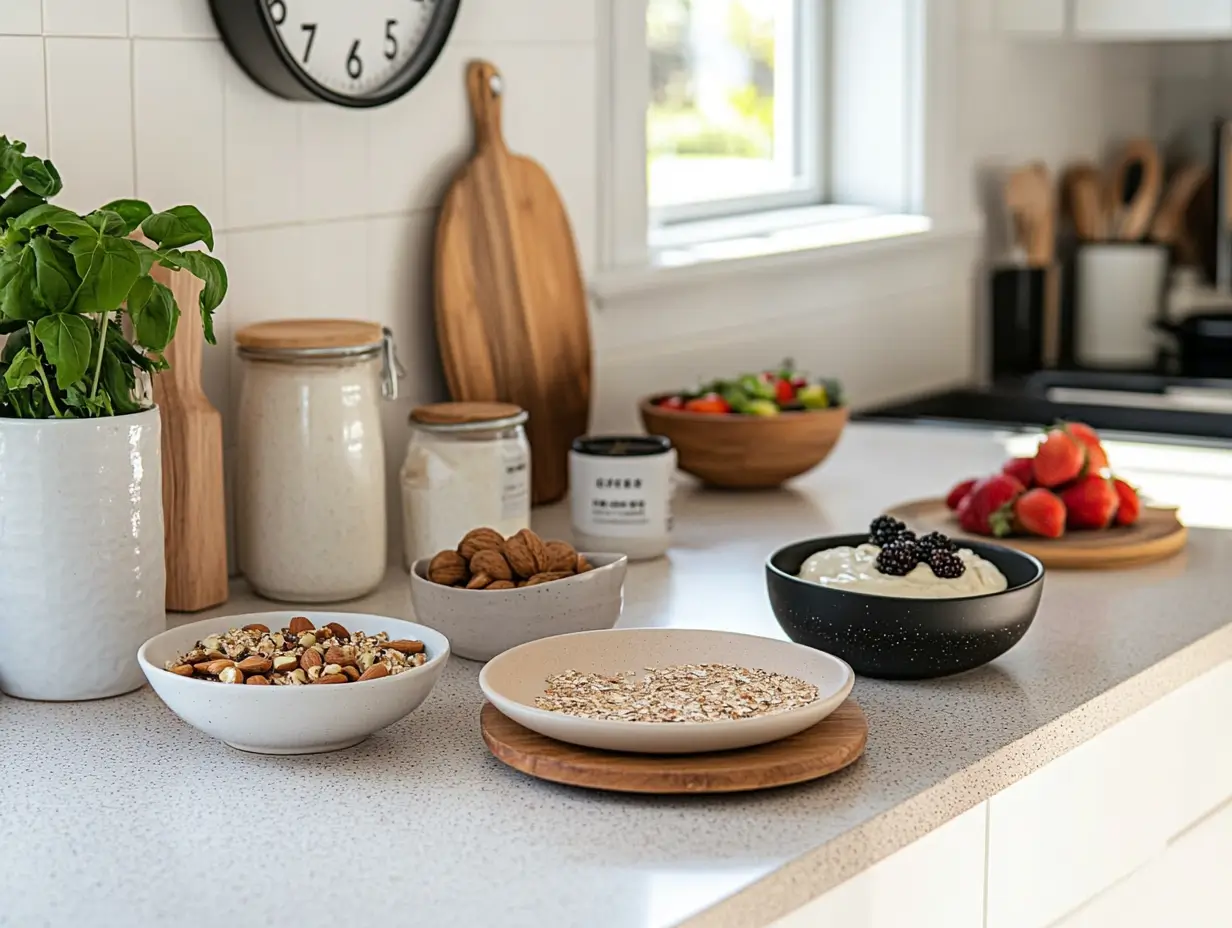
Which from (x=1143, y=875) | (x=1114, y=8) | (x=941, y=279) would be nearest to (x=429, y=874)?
(x=1143, y=875)

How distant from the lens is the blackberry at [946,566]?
1372 millimetres

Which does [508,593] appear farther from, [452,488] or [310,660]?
[452,488]

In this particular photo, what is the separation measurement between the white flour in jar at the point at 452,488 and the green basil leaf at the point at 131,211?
18.2 inches

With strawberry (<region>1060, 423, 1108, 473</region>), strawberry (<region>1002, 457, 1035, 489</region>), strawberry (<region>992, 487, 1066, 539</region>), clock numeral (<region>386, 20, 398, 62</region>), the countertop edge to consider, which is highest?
clock numeral (<region>386, 20, 398, 62</region>)

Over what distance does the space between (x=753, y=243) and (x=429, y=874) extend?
1.60 meters

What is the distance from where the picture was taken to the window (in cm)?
249

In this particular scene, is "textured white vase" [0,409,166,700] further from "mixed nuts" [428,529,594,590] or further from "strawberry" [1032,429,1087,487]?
"strawberry" [1032,429,1087,487]

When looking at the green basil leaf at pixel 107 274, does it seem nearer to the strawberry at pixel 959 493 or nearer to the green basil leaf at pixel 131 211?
the green basil leaf at pixel 131 211

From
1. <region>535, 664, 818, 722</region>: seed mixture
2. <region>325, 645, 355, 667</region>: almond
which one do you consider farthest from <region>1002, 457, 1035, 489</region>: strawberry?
<region>325, 645, 355, 667</region>: almond

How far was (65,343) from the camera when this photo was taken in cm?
118

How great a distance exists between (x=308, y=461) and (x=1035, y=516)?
0.72m

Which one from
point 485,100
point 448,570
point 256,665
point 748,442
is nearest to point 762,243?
point 748,442

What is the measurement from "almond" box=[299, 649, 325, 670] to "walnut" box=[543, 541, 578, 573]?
0.27m

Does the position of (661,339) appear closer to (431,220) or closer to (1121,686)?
(431,220)
